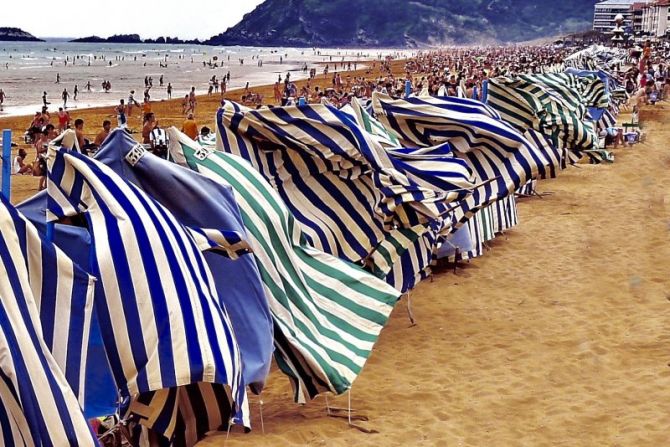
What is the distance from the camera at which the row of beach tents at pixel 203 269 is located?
10.5 ft

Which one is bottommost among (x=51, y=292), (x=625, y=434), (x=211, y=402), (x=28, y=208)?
(x=625, y=434)

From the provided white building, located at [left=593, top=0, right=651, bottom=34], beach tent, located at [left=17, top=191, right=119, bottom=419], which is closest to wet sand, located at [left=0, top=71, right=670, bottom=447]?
beach tent, located at [left=17, top=191, right=119, bottom=419]

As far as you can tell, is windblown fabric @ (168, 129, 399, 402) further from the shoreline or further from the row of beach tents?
the shoreline

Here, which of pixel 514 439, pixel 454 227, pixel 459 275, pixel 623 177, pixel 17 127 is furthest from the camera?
pixel 17 127

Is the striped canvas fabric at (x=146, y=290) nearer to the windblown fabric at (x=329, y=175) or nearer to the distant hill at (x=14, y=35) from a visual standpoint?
the windblown fabric at (x=329, y=175)

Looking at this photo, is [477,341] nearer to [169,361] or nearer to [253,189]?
[253,189]

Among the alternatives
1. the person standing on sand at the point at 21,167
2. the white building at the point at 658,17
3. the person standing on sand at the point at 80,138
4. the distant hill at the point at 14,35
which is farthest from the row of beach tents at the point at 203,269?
the distant hill at the point at 14,35

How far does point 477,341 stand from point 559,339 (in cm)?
69

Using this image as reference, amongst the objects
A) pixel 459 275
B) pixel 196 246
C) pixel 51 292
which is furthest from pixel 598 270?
pixel 51 292

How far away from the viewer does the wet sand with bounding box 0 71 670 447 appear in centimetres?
562

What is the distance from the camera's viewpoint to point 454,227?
7.98m

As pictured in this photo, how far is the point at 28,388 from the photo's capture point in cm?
285

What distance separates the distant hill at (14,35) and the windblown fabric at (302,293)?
197 metres

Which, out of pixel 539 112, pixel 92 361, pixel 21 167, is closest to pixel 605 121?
pixel 539 112
